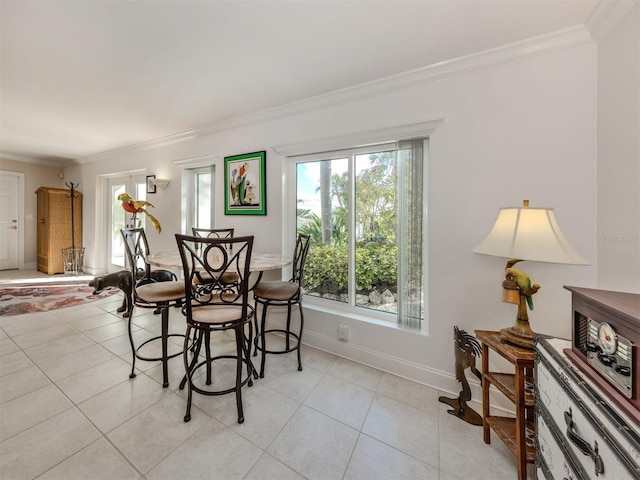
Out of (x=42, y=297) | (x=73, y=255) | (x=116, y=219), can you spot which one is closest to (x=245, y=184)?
(x=42, y=297)

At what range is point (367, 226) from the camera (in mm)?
2289

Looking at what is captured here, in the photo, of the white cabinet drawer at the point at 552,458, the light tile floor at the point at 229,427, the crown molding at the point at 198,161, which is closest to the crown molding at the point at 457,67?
the crown molding at the point at 198,161

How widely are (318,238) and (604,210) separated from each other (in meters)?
1.97

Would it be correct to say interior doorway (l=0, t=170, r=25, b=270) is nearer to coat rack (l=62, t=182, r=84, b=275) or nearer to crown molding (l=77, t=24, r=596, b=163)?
Answer: coat rack (l=62, t=182, r=84, b=275)

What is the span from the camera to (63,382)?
71.4 inches

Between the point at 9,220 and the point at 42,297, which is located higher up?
the point at 9,220

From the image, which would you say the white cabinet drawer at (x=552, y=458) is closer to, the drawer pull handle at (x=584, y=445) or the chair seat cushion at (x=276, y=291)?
the drawer pull handle at (x=584, y=445)

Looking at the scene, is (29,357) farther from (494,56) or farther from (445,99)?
(494,56)

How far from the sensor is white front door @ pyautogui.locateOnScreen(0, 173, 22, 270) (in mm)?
5027

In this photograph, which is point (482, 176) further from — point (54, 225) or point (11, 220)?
point (11, 220)

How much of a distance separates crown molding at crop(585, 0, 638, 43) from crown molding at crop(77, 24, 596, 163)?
43 millimetres

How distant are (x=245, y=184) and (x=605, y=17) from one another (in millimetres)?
2863

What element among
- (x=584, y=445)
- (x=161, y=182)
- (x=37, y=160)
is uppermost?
(x=37, y=160)

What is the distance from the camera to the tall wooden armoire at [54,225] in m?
5.03
